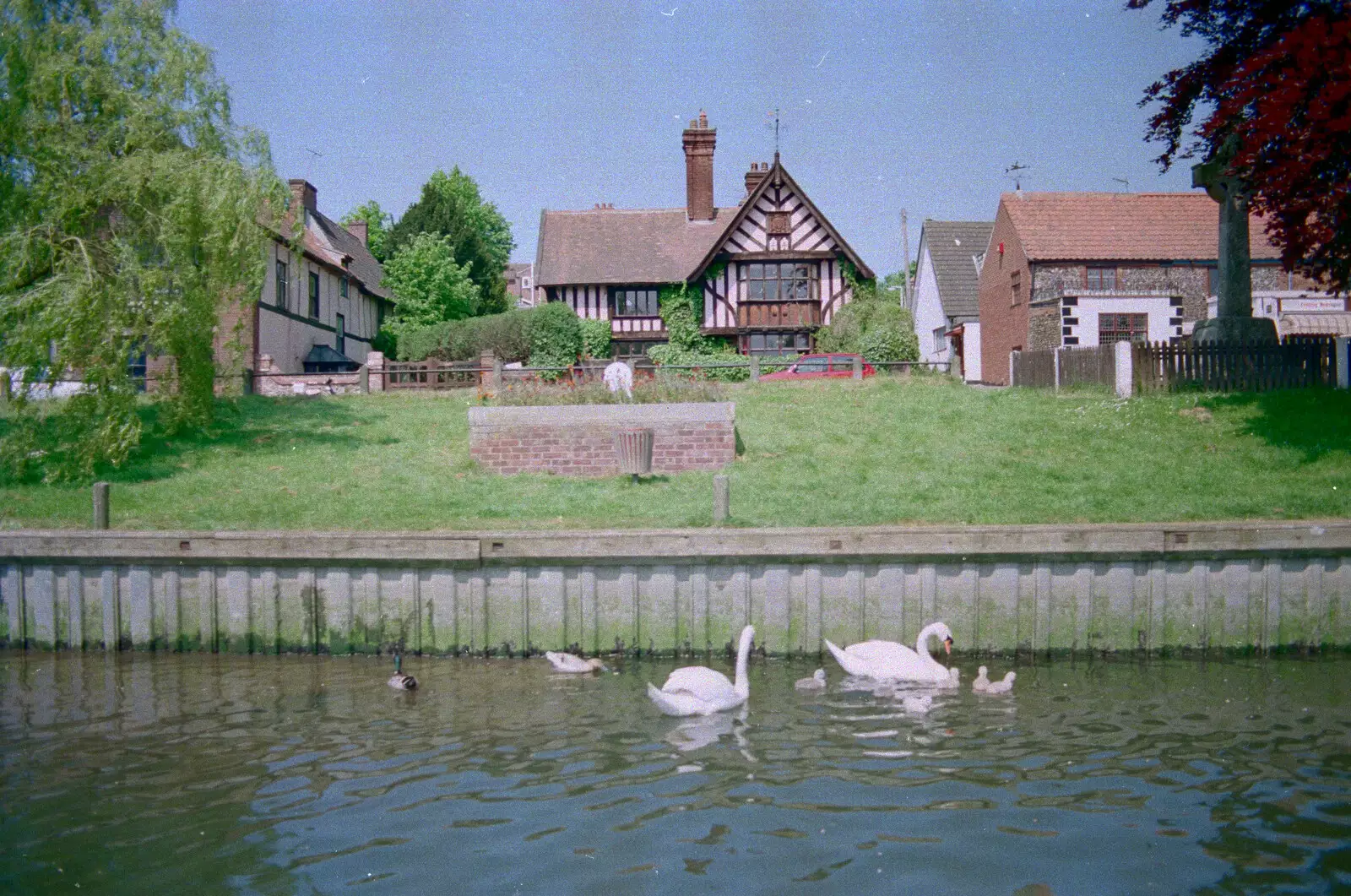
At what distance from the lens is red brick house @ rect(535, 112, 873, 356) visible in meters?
46.3

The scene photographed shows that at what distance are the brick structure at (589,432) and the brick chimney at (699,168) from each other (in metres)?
33.7

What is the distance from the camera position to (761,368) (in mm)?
37938

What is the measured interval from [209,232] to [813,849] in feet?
53.5

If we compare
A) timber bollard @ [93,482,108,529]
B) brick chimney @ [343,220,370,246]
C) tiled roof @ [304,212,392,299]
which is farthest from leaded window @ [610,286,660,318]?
timber bollard @ [93,482,108,529]

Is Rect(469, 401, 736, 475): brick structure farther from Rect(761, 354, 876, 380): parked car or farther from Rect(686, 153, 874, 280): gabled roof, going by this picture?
Rect(686, 153, 874, 280): gabled roof

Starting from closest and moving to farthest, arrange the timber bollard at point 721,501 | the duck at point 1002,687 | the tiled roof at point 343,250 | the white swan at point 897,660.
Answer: the duck at point 1002,687, the white swan at point 897,660, the timber bollard at point 721,501, the tiled roof at point 343,250

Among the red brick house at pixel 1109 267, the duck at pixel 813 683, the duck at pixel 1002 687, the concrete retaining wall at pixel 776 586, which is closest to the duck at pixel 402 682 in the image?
the concrete retaining wall at pixel 776 586

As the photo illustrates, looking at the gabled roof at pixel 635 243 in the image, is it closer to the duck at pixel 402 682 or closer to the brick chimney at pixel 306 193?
the brick chimney at pixel 306 193

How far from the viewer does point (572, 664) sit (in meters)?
11.8

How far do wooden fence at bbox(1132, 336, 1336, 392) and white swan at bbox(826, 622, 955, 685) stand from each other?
13249mm

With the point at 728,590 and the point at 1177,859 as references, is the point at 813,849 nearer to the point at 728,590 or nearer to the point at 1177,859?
the point at 1177,859

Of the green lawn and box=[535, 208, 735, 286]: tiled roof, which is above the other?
box=[535, 208, 735, 286]: tiled roof

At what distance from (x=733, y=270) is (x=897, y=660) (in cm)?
3745

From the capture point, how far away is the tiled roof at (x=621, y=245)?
157 ft
